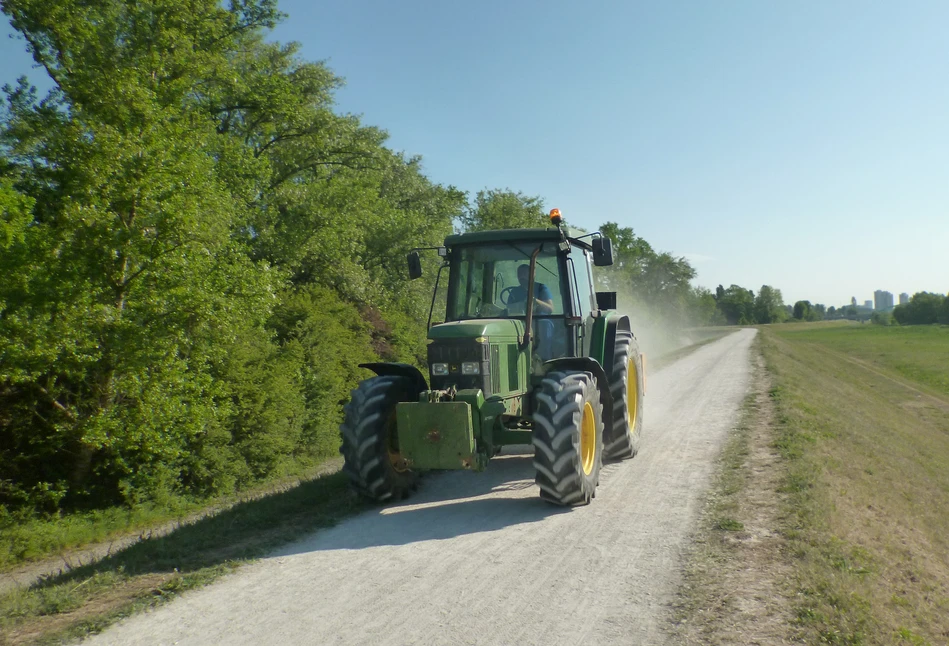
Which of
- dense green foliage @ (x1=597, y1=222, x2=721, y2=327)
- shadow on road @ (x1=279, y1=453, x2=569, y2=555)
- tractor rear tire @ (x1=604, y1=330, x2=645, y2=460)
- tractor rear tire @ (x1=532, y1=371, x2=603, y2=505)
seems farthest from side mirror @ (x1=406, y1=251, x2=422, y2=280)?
dense green foliage @ (x1=597, y1=222, x2=721, y2=327)

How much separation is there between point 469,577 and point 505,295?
3713mm

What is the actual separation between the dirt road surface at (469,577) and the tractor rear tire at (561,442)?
24 centimetres

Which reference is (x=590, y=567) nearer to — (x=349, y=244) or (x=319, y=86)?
(x=349, y=244)

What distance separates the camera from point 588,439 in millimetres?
7445

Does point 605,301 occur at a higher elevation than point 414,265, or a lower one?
lower

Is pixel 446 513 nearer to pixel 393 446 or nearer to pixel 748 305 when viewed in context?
pixel 393 446

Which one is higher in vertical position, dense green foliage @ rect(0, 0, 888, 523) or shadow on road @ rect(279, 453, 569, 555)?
dense green foliage @ rect(0, 0, 888, 523)

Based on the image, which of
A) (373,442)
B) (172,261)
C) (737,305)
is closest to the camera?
(373,442)

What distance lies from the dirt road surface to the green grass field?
0.97 m

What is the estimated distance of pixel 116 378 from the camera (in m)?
10.2

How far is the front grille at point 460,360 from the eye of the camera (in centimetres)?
705

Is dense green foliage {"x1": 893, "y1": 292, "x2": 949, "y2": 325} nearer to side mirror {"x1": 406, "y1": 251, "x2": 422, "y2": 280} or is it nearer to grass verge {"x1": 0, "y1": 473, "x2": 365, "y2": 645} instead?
side mirror {"x1": 406, "y1": 251, "x2": 422, "y2": 280}

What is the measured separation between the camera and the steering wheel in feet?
27.0

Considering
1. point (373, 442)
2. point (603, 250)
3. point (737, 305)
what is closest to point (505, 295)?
point (603, 250)
